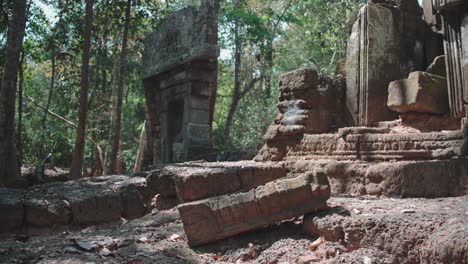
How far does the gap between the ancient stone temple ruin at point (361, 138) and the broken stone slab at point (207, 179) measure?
0.01 m

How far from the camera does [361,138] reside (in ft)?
14.3

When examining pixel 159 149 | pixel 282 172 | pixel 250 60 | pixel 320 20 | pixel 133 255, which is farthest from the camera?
pixel 250 60

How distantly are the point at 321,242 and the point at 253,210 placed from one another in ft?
1.83

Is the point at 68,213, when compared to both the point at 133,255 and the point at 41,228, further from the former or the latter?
the point at 133,255

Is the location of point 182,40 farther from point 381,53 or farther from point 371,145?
point 371,145

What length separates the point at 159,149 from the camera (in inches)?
450

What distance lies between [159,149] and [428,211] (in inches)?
367

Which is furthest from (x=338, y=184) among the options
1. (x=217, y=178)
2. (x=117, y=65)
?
(x=117, y=65)

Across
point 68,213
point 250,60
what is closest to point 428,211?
point 68,213

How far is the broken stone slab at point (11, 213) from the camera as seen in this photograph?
4.19 m

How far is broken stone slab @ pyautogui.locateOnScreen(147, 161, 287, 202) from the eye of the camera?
4410mm

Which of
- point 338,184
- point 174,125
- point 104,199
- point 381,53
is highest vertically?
point 381,53

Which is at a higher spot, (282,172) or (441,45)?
(441,45)

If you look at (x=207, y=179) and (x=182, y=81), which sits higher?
(x=182, y=81)
